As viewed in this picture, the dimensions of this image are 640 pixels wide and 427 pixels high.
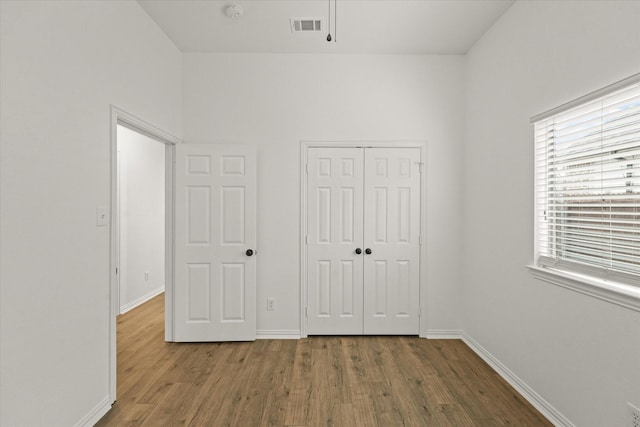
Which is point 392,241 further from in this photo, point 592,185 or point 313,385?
point 592,185

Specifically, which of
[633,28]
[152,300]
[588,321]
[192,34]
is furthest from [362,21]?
[152,300]

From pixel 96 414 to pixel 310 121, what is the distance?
3.02 meters

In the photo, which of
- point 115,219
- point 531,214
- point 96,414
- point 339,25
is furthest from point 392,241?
point 96,414

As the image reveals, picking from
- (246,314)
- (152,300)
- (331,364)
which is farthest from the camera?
(152,300)

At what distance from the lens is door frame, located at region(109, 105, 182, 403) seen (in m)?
2.30

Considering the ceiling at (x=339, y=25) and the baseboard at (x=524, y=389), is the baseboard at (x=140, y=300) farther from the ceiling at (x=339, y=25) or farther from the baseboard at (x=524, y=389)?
the baseboard at (x=524, y=389)

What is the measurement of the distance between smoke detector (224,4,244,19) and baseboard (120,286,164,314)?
3.75 metres

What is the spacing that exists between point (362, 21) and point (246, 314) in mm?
3037

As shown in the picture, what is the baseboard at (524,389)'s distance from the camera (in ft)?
6.82

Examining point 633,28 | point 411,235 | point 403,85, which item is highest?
point 403,85

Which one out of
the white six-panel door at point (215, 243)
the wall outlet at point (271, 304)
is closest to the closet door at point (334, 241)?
the wall outlet at point (271, 304)

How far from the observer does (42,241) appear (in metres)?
1.73

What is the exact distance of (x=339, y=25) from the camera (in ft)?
9.77

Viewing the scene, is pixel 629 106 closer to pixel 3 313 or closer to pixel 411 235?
pixel 411 235
